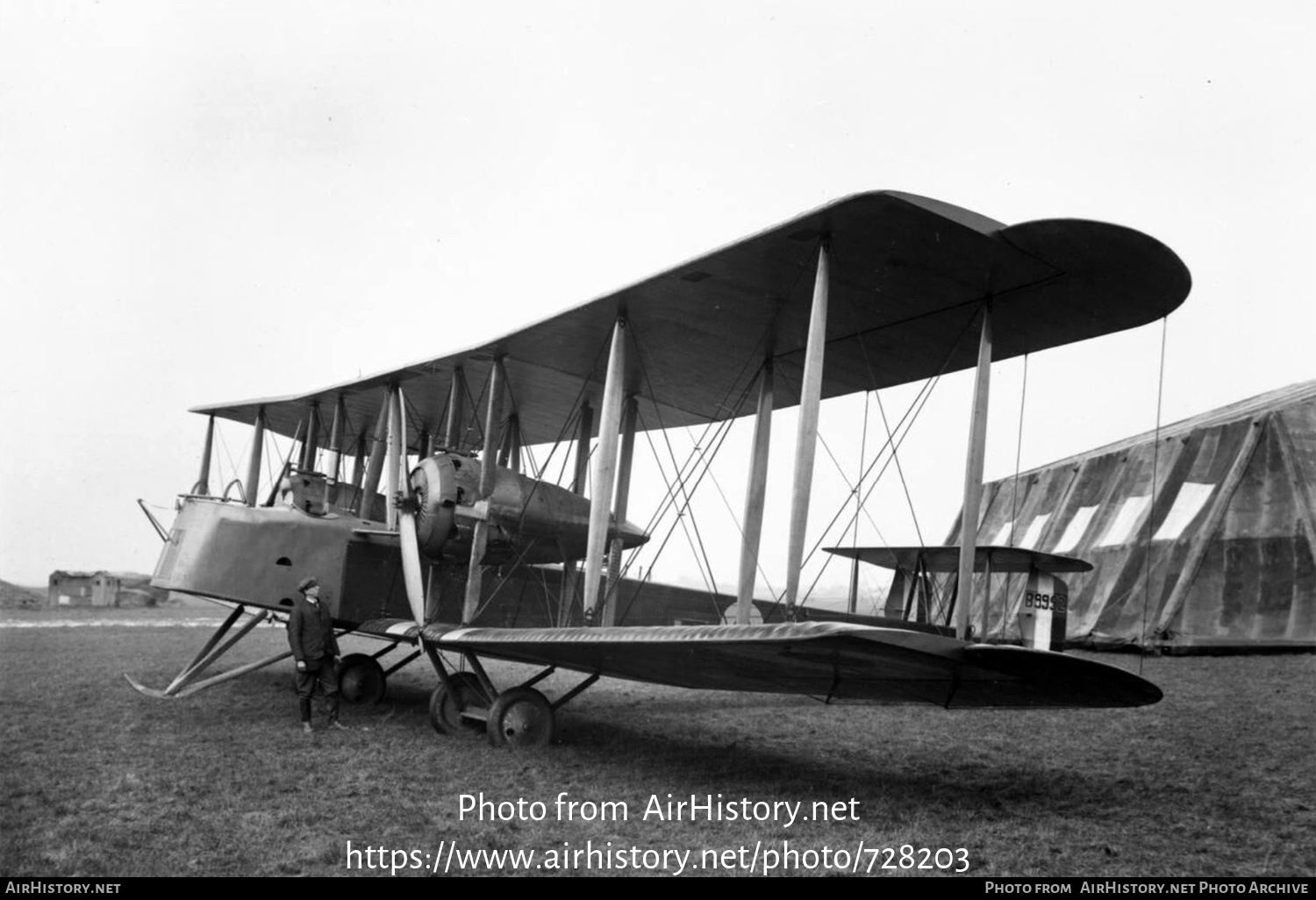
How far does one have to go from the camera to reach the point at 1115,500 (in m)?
17.7

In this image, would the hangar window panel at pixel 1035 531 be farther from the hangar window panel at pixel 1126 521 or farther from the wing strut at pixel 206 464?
the wing strut at pixel 206 464

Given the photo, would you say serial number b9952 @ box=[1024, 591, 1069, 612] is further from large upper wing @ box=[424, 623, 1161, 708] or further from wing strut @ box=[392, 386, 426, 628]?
wing strut @ box=[392, 386, 426, 628]

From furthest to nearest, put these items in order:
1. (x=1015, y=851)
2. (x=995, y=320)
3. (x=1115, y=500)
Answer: (x=1115, y=500)
(x=995, y=320)
(x=1015, y=851)

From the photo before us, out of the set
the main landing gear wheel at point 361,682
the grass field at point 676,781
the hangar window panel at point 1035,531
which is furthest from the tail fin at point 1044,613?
the main landing gear wheel at point 361,682

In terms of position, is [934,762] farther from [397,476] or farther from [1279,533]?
[1279,533]

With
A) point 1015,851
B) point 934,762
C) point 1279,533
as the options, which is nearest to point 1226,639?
point 1279,533

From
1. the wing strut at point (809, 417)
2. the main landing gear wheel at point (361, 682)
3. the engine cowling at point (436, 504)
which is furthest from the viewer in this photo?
the main landing gear wheel at point (361, 682)

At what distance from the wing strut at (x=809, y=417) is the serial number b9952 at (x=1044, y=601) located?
303 inches

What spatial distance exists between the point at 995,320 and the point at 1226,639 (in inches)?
353

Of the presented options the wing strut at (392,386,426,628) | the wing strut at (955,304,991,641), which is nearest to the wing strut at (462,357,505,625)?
the wing strut at (392,386,426,628)

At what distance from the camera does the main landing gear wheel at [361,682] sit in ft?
36.5

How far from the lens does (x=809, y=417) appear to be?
630 centimetres

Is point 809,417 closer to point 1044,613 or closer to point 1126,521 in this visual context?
point 1044,613
